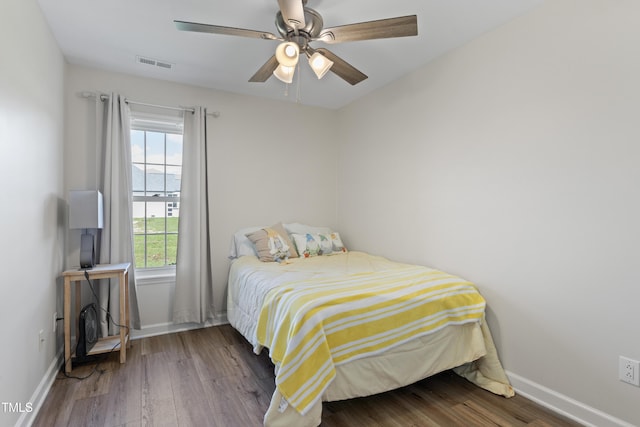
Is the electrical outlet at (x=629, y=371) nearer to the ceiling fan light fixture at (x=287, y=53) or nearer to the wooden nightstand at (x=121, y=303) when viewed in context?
the ceiling fan light fixture at (x=287, y=53)

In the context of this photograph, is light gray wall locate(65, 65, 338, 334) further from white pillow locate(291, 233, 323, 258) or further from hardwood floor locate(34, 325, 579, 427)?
hardwood floor locate(34, 325, 579, 427)

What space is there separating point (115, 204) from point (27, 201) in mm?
1006

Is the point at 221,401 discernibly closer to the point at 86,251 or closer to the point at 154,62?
the point at 86,251

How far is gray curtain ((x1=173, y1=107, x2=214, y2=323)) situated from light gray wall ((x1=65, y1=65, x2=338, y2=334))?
153 millimetres

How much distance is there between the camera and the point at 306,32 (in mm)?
1886

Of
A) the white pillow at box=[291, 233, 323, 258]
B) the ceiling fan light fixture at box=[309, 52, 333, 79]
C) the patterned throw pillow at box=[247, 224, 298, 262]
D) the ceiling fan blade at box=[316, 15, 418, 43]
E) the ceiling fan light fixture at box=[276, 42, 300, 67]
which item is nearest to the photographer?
the ceiling fan blade at box=[316, 15, 418, 43]

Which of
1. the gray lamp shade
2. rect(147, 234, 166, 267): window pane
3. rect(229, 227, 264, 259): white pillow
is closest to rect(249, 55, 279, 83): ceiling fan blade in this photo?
the gray lamp shade

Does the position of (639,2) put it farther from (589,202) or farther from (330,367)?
(330,367)

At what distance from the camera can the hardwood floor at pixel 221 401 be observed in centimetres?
182

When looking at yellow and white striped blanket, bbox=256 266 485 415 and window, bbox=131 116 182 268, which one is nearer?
yellow and white striped blanket, bbox=256 266 485 415

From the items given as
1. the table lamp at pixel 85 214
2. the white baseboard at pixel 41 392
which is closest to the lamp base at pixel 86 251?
the table lamp at pixel 85 214

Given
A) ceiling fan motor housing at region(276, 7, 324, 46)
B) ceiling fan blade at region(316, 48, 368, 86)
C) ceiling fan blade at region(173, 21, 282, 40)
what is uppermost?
ceiling fan motor housing at region(276, 7, 324, 46)

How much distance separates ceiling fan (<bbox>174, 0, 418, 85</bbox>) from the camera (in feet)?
5.33

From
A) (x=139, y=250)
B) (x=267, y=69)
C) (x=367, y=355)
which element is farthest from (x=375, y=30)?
(x=139, y=250)
